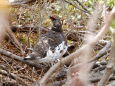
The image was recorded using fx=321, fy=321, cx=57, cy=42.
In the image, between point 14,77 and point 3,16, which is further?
point 14,77

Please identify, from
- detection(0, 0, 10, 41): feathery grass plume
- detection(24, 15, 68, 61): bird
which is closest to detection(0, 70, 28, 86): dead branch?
detection(24, 15, 68, 61): bird

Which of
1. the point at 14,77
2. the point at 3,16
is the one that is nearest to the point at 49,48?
the point at 14,77

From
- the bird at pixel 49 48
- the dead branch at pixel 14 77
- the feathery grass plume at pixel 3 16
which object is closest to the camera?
the feathery grass plume at pixel 3 16

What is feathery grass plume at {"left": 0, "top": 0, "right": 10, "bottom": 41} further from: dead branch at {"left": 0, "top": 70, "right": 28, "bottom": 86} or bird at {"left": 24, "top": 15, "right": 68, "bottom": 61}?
bird at {"left": 24, "top": 15, "right": 68, "bottom": 61}

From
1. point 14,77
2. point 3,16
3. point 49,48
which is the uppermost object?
point 49,48

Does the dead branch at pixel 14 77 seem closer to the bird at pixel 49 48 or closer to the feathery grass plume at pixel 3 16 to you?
the bird at pixel 49 48

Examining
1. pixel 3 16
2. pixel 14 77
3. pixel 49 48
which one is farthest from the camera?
pixel 49 48

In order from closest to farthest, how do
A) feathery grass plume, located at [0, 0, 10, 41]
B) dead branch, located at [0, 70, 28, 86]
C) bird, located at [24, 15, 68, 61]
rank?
feathery grass plume, located at [0, 0, 10, 41]
dead branch, located at [0, 70, 28, 86]
bird, located at [24, 15, 68, 61]

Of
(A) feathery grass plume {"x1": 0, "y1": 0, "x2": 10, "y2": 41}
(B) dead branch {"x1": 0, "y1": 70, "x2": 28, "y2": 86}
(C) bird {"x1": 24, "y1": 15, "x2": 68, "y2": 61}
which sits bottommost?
(A) feathery grass plume {"x1": 0, "y1": 0, "x2": 10, "y2": 41}

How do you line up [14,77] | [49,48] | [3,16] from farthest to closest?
[49,48]
[14,77]
[3,16]

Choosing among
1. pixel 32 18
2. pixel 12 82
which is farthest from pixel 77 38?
pixel 12 82

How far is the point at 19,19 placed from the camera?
569 centimetres

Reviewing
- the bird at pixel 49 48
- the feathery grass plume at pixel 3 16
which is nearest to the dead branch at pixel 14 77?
the bird at pixel 49 48

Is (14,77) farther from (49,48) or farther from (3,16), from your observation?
(3,16)
